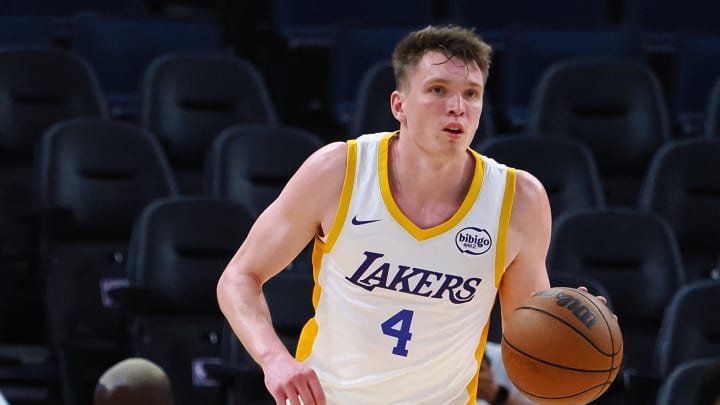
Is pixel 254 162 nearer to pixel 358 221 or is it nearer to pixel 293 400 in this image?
pixel 358 221

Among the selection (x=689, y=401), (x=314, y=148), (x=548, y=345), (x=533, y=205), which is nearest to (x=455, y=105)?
(x=533, y=205)

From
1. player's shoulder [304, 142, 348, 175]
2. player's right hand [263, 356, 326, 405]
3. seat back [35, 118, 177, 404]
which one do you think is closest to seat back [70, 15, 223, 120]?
seat back [35, 118, 177, 404]

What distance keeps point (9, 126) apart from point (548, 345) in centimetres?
431

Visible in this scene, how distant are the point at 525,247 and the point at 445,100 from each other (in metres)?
0.50

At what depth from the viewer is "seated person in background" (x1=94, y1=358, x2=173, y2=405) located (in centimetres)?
Answer: 326

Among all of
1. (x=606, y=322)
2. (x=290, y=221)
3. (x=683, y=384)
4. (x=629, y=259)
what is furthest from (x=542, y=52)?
(x=606, y=322)

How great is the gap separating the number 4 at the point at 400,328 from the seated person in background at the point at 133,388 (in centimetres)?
76

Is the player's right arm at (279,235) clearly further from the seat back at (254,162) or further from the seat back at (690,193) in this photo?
the seat back at (690,193)

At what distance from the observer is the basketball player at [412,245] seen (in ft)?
12.6

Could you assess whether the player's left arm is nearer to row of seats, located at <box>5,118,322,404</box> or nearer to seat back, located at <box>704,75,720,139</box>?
row of seats, located at <box>5,118,322,404</box>

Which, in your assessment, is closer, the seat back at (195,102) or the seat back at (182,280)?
the seat back at (182,280)

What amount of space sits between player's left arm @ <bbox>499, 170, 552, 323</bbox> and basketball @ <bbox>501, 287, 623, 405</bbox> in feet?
0.99

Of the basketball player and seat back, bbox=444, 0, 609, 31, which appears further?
seat back, bbox=444, 0, 609, 31

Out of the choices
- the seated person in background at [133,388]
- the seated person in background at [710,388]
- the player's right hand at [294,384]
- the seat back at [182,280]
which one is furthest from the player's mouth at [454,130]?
the seat back at [182,280]
